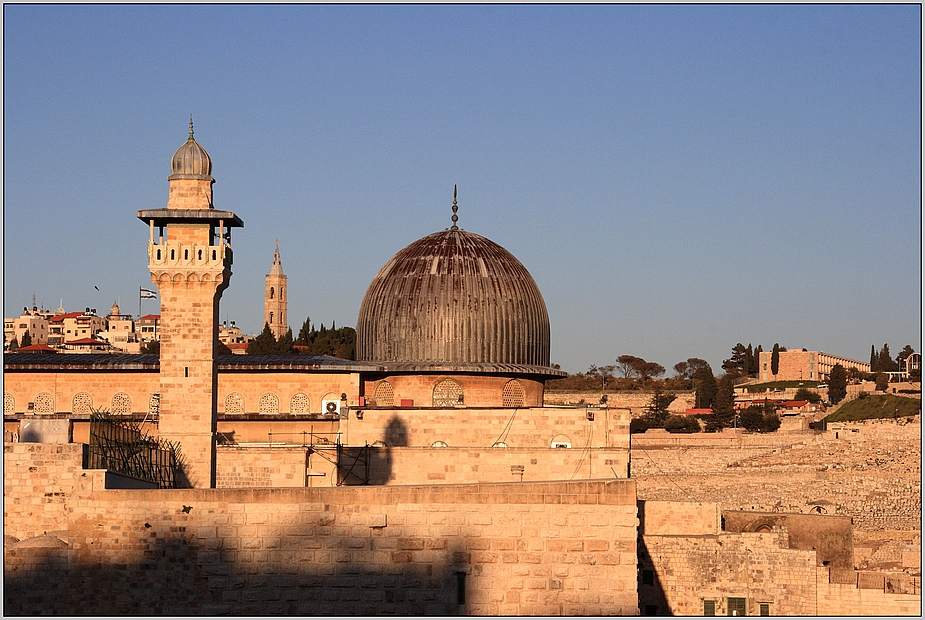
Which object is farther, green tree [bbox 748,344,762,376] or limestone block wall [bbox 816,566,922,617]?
green tree [bbox 748,344,762,376]

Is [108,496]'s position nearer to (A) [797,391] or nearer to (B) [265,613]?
(B) [265,613]

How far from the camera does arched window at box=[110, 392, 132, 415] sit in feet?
98.9

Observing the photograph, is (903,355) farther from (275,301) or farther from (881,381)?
(275,301)

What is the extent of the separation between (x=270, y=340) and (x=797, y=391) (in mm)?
34688

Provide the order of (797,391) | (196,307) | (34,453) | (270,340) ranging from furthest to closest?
(797,391)
(270,340)
(196,307)
(34,453)

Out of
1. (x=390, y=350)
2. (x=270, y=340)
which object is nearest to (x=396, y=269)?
(x=390, y=350)

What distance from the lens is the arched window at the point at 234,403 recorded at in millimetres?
29953

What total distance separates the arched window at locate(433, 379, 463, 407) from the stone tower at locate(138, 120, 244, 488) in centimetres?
639

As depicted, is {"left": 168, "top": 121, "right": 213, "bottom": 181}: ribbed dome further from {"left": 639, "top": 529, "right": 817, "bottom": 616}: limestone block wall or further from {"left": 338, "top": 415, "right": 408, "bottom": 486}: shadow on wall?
{"left": 639, "top": 529, "right": 817, "bottom": 616}: limestone block wall

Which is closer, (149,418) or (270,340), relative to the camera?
(149,418)

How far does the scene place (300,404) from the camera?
30047 millimetres

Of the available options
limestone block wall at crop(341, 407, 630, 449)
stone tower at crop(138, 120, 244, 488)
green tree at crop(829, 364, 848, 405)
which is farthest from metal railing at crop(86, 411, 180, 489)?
green tree at crop(829, 364, 848, 405)

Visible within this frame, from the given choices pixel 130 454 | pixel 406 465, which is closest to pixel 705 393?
pixel 406 465

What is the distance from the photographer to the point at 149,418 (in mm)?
29266
